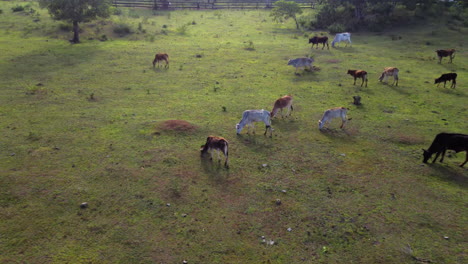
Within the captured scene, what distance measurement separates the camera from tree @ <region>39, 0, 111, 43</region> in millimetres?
28828

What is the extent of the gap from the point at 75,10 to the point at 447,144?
30781 millimetres

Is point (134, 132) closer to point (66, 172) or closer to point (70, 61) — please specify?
point (66, 172)

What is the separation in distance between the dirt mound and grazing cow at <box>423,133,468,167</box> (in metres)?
9.34

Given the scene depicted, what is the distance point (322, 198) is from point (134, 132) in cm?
834

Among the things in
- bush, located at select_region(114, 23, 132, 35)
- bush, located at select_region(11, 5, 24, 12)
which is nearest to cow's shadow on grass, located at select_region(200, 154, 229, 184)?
bush, located at select_region(114, 23, 132, 35)

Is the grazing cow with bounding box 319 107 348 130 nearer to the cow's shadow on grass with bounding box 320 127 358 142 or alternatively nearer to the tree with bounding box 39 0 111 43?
the cow's shadow on grass with bounding box 320 127 358 142

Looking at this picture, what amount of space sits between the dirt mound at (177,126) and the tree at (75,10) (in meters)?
21.3

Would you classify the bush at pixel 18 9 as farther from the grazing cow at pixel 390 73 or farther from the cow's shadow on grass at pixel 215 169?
the grazing cow at pixel 390 73

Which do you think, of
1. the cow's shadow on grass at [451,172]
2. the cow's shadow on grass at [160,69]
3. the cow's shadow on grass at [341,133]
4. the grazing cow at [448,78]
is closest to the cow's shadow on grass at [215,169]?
the cow's shadow on grass at [341,133]

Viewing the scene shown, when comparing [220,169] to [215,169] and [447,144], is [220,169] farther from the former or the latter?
[447,144]

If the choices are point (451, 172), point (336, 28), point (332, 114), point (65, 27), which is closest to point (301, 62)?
point (332, 114)

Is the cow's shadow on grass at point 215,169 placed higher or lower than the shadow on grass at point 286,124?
lower

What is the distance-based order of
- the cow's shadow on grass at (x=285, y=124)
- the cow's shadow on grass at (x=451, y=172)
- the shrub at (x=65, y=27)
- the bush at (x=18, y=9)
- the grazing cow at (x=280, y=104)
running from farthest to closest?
the bush at (x=18, y=9) → the shrub at (x=65, y=27) → the grazing cow at (x=280, y=104) → the cow's shadow on grass at (x=285, y=124) → the cow's shadow on grass at (x=451, y=172)

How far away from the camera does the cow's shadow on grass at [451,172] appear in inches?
424
